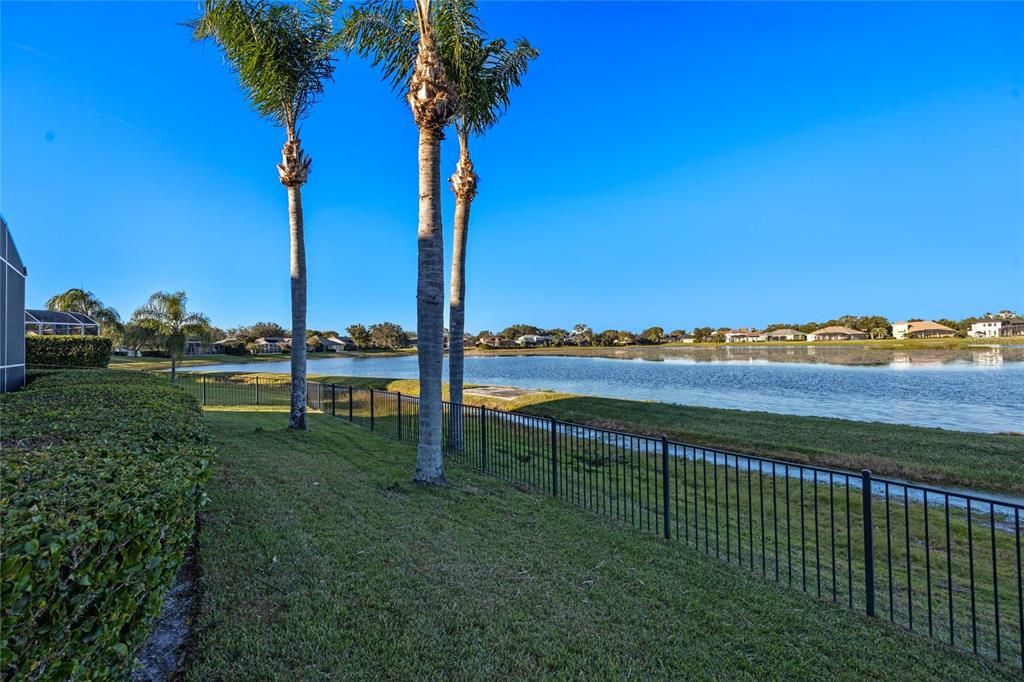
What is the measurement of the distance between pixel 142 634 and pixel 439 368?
488 cm

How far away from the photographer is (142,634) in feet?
6.55

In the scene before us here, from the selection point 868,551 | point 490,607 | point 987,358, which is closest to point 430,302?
point 490,607

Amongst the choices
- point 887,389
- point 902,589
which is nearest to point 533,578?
point 902,589

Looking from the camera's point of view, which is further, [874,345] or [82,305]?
[874,345]

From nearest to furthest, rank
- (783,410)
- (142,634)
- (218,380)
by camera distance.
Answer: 1. (142,634)
2. (783,410)
3. (218,380)

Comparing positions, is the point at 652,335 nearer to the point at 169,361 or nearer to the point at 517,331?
the point at 517,331

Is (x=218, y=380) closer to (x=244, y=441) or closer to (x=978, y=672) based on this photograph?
(x=244, y=441)

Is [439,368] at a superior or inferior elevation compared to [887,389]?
superior

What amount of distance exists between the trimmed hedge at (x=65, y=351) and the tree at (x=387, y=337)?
304ft

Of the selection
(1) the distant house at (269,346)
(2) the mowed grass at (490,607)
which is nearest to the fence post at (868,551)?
(2) the mowed grass at (490,607)

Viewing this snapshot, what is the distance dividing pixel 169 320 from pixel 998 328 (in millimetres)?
128118

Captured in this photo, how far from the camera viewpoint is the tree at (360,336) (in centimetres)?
11212

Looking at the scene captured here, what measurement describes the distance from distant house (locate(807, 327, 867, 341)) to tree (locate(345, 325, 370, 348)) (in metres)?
102

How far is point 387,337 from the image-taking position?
375 ft
